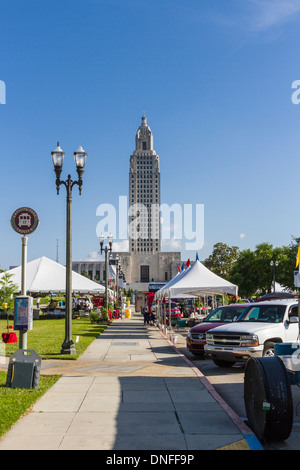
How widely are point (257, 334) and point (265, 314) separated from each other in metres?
1.60

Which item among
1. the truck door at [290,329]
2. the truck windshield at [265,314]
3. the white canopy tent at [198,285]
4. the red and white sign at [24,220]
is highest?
the red and white sign at [24,220]

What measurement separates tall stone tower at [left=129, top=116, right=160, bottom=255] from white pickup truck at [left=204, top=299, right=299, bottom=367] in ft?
548

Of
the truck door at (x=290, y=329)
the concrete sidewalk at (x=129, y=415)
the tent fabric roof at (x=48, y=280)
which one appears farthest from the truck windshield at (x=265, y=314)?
the tent fabric roof at (x=48, y=280)

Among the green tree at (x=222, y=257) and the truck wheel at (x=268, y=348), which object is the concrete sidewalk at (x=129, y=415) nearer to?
the truck wheel at (x=268, y=348)

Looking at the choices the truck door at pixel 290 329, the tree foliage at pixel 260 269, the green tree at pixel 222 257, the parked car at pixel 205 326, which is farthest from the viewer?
the green tree at pixel 222 257

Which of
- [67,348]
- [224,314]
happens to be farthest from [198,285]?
[67,348]

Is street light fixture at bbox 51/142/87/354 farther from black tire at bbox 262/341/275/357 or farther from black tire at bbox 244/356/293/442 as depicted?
black tire at bbox 244/356/293/442

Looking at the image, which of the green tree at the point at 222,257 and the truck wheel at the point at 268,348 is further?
the green tree at the point at 222,257

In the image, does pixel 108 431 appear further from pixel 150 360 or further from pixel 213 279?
pixel 213 279

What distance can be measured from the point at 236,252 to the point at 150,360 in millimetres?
86382

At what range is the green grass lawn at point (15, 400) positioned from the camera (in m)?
7.50

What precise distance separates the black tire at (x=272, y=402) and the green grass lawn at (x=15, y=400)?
3.31 metres

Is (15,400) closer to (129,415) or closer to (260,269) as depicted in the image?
(129,415)
